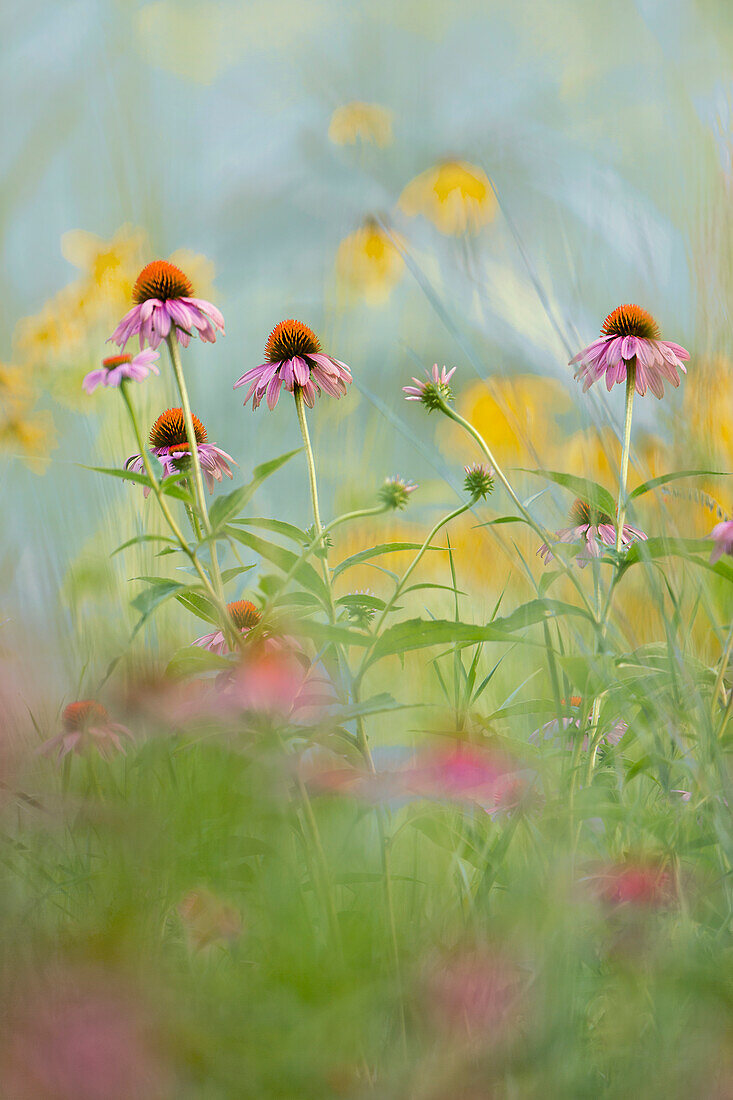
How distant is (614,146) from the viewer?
0.39 metres

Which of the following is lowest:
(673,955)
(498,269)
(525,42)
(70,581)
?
(673,955)

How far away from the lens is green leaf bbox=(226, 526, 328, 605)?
1.22 ft

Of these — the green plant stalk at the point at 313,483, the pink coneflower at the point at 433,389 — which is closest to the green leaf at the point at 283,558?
the green plant stalk at the point at 313,483

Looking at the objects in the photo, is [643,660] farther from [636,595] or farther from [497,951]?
[497,951]

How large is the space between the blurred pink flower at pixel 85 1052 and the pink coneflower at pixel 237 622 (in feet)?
0.83

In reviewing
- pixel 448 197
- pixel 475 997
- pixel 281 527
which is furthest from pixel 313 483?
pixel 475 997

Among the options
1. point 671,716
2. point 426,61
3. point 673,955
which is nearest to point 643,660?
point 671,716

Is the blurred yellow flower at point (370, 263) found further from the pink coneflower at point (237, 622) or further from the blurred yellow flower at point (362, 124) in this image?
the pink coneflower at point (237, 622)

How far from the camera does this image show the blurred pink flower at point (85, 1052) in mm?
182

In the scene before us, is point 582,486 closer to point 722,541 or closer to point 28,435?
point 722,541

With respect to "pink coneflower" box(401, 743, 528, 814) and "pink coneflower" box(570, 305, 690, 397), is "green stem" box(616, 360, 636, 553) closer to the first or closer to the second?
→ "pink coneflower" box(570, 305, 690, 397)

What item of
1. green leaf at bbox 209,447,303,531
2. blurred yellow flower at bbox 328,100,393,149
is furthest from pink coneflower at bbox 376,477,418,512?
blurred yellow flower at bbox 328,100,393,149

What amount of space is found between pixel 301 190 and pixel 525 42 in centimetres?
13

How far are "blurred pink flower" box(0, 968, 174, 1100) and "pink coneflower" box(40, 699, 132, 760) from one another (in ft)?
0.49
